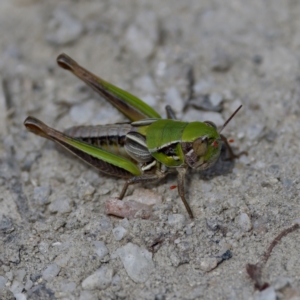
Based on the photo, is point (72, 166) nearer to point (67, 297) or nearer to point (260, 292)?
point (67, 297)

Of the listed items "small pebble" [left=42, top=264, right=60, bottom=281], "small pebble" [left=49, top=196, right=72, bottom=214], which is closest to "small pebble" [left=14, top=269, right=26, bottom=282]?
"small pebble" [left=42, top=264, right=60, bottom=281]

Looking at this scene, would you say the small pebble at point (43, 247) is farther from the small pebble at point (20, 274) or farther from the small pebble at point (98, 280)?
the small pebble at point (98, 280)

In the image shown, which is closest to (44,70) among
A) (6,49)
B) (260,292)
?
(6,49)

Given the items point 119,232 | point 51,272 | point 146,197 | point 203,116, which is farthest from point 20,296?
point 203,116

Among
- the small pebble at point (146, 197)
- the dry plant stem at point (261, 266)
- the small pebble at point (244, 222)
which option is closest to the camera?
the dry plant stem at point (261, 266)

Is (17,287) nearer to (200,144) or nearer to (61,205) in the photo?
(61,205)

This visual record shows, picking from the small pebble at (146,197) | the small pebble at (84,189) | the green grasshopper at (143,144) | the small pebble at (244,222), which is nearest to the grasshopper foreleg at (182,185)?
the green grasshopper at (143,144)

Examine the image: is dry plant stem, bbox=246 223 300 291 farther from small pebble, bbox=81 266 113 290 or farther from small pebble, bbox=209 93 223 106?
small pebble, bbox=209 93 223 106
